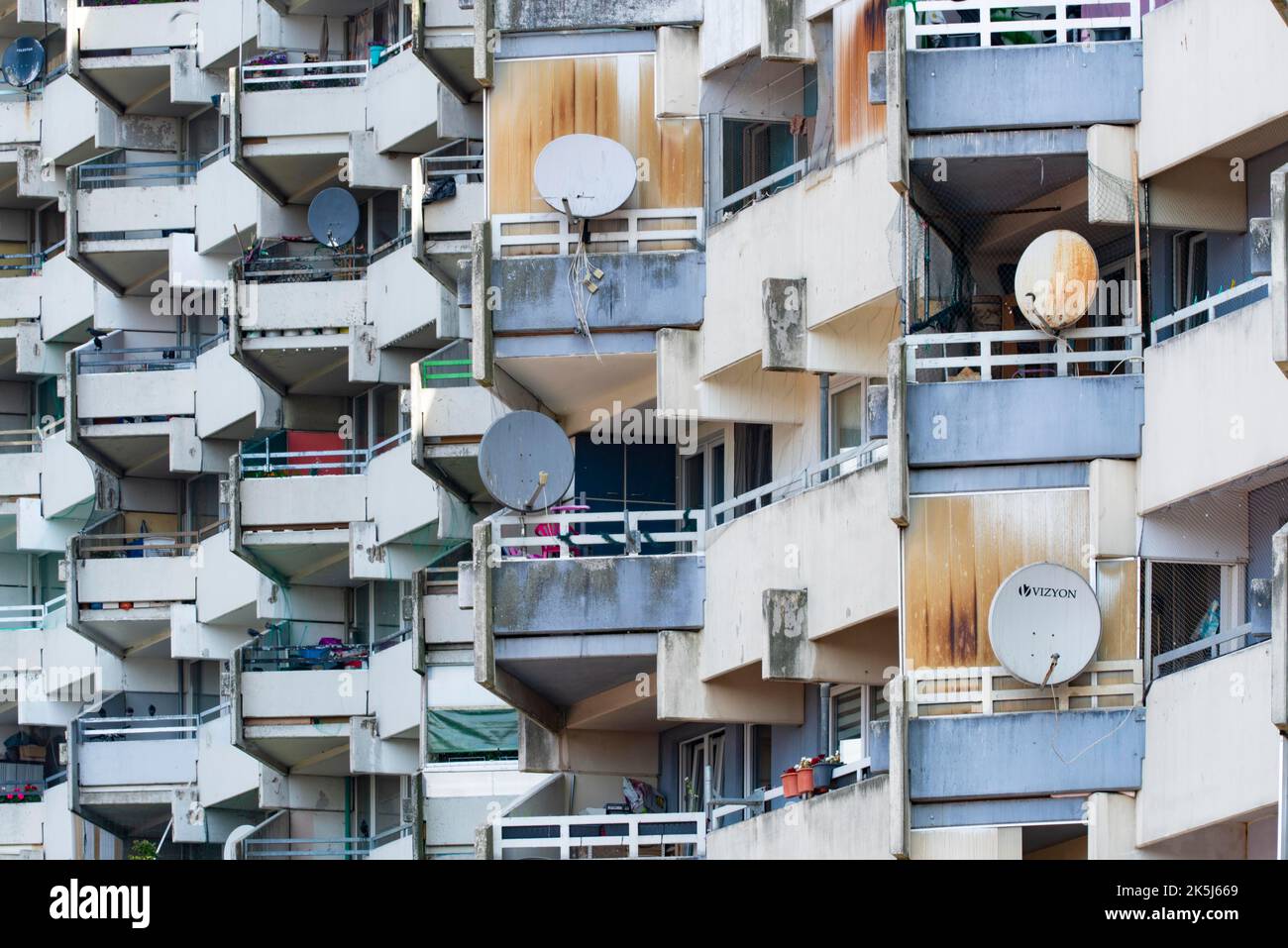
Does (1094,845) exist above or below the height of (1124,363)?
below

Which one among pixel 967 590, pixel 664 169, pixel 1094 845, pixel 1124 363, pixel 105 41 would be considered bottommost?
pixel 1094 845

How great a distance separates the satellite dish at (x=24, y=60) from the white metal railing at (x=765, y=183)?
22.7 metres

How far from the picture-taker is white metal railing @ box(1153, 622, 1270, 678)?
1192 inches

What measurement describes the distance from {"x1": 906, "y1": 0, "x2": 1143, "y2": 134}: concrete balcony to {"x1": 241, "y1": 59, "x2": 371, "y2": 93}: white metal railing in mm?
20718

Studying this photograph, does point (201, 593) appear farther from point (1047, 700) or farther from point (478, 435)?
point (1047, 700)

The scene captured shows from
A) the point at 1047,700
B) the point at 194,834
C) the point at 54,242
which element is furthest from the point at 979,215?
the point at 54,242

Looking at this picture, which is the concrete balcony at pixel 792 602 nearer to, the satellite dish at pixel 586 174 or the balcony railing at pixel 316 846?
the satellite dish at pixel 586 174

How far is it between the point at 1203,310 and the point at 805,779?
647 centimetres

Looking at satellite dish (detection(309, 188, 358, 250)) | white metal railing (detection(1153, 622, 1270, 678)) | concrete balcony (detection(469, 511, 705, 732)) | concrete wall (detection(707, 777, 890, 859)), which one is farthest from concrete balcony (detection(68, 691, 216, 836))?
white metal railing (detection(1153, 622, 1270, 678))

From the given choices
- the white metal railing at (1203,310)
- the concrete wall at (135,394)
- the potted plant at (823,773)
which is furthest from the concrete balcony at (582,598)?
the concrete wall at (135,394)

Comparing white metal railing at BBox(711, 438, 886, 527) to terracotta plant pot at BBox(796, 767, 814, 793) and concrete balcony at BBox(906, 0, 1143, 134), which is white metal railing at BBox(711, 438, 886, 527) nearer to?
terracotta plant pot at BBox(796, 767, 814, 793)

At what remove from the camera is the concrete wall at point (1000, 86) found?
107ft

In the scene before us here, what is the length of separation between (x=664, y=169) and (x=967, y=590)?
8817mm

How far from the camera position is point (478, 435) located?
46.2 meters
